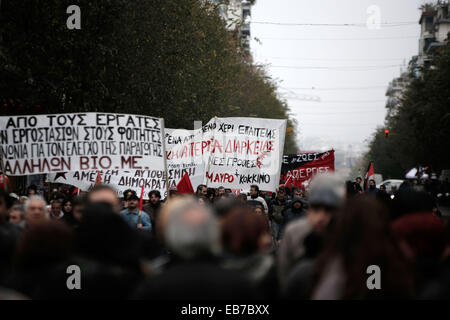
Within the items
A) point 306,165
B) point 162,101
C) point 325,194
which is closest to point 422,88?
point 162,101

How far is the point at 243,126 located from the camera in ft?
57.0

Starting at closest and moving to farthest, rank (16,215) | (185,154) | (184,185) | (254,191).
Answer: (16,215)
(254,191)
(184,185)
(185,154)

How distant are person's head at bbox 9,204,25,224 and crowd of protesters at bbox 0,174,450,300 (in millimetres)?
2507

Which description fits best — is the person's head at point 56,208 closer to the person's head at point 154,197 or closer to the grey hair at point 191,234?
the person's head at point 154,197

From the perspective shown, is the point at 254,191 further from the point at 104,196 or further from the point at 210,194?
the point at 104,196

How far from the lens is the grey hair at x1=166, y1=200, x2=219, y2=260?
11.8 feet

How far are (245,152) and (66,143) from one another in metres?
6.54

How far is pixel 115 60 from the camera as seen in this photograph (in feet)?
70.4

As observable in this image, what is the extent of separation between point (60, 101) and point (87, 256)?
50.4 ft

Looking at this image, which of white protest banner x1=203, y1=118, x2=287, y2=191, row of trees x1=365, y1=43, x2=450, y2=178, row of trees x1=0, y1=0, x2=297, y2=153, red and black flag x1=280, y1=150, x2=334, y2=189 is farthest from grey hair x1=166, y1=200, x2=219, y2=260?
row of trees x1=365, y1=43, x2=450, y2=178

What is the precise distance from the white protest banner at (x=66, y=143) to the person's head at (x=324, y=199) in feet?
20.4

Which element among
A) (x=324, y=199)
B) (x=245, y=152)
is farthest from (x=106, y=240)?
(x=245, y=152)

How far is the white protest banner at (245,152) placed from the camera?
1691 centimetres

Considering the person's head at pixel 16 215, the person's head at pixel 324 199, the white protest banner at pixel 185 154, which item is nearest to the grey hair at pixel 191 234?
the person's head at pixel 324 199
